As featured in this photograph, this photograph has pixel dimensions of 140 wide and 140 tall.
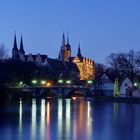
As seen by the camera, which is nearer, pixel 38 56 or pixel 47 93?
pixel 47 93

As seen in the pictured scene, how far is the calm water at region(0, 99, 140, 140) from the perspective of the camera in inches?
1220

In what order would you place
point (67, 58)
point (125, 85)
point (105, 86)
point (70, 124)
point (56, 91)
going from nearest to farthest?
point (70, 124) < point (125, 85) < point (105, 86) < point (56, 91) < point (67, 58)

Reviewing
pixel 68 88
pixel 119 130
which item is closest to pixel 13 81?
pixel 68 88

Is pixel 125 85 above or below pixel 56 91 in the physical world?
above

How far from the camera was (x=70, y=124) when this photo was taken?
37.0m

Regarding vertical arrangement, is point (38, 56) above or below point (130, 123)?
above

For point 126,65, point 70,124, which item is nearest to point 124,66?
point 126,65

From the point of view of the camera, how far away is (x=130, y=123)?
3781cm

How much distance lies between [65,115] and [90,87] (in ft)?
113

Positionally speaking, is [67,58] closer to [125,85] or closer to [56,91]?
[56,91]

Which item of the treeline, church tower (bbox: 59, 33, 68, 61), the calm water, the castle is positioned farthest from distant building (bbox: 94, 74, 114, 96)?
church tower (bbox: 59, 33, 68, 61)

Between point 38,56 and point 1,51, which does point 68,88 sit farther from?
point 38,56

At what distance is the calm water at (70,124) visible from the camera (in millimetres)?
30980

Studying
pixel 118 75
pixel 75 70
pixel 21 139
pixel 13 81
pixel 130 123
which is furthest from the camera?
pixel 75 70
